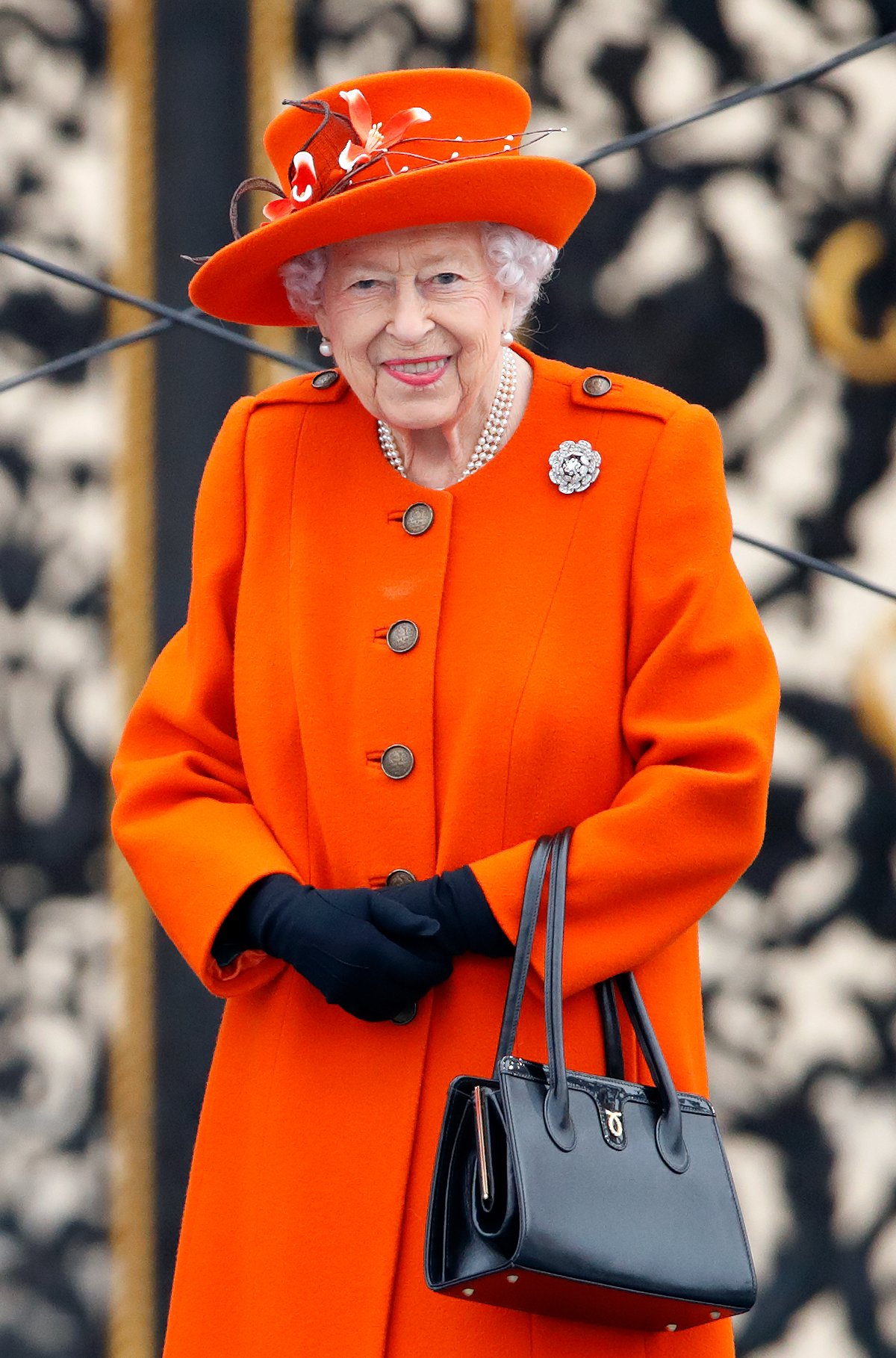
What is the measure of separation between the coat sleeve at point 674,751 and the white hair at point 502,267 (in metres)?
0.22

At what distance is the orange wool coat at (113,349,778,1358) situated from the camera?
182 cm

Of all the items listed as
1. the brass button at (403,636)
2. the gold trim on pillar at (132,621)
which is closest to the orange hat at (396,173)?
the brass button at (403,636)

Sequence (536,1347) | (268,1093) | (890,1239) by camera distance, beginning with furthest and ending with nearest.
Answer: (890,1239), (268,1093), (536,1347)

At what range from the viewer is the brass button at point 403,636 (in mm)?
1909

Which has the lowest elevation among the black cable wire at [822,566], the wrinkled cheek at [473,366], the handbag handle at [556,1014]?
the handbag handle at [556,1014]

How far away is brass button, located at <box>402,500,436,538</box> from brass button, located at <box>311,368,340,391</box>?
0.72 feet

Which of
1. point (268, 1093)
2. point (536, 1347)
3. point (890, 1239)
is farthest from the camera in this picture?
point (890, 1239)

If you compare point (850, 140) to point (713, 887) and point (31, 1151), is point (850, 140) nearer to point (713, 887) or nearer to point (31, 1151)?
point (713, 887)

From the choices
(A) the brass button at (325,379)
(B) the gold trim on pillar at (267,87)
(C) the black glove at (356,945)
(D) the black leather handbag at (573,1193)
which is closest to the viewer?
(D) the black leather handbag at (573,1193)

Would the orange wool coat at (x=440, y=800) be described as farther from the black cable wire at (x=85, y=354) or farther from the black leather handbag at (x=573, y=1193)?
the black cable wire at (x=85, y=354)

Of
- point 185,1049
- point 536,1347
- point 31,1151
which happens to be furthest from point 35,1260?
point 536,1347

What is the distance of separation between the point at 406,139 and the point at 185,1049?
1.53 metres

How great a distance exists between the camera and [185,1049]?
9.43ft

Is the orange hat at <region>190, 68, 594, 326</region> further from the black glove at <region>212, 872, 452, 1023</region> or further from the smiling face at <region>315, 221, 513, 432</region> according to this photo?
the black glove at <region>212, 872, 452, 1023</region>
